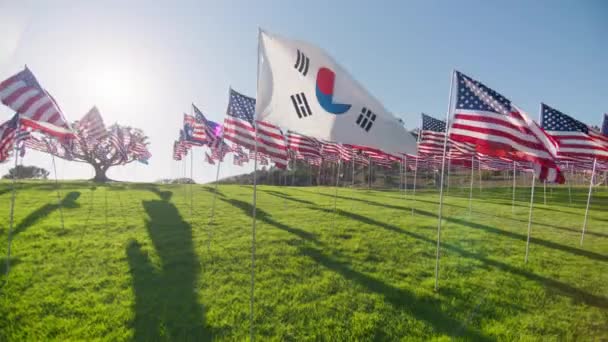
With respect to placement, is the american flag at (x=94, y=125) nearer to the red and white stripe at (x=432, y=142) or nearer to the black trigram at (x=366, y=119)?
the black trigram at (x=366, y=119)

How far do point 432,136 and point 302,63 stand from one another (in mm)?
12303

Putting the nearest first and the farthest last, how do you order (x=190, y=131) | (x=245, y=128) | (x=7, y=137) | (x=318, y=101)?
1. (x=318, y=101)
2. (x=245, y=128)
3. (x=7, y=137)
4. (x=190, y=131)

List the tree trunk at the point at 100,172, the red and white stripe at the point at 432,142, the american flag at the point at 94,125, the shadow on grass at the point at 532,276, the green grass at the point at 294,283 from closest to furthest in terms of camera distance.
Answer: the green grass at the point at 294,283 < the shadow on grass at the point at 532,276 < the red and white stripe at the point at 432,142 < the american flag at the point at 94,125 < the tree trunk at the point at 100,172

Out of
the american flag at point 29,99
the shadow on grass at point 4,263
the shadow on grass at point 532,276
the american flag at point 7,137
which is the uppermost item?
the american flag at point 29,99

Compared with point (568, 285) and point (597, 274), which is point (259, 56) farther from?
point (597, 274)

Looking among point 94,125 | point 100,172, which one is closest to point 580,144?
point 94,125

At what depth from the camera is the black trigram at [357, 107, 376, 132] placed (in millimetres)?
5480

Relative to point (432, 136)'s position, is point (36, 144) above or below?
below

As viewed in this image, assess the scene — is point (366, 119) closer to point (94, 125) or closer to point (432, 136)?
point (432, 136)

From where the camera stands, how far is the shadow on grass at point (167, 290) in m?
5.41

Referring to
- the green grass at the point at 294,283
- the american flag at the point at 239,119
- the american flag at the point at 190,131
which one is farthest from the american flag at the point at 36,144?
the american flag at the point at 239,119

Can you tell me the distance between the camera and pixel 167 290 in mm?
6883

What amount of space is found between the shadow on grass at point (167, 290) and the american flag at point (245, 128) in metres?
3.90

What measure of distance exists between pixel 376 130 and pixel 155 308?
539cm
